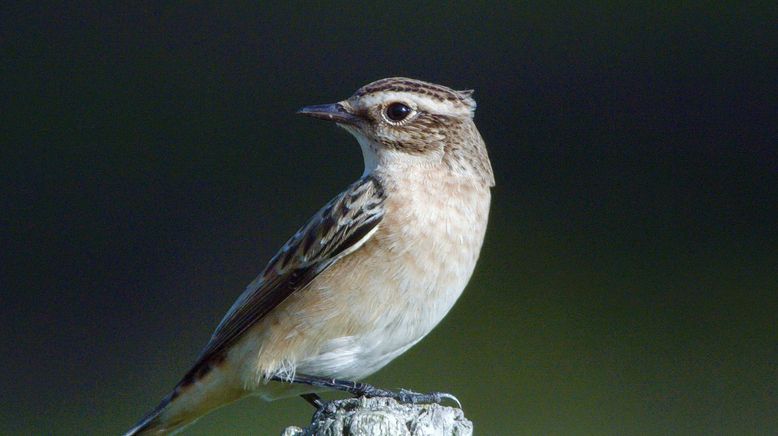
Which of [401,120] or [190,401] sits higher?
[401,120]

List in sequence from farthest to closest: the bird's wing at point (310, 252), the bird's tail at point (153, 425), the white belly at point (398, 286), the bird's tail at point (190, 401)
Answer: the bird's tail at point (153, 425), the bird's tail at point (190, 401), the bird's wing at point (310, 252), the white belly at point (398, 286)

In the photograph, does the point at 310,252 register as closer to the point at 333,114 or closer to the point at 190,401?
the point at 333,114

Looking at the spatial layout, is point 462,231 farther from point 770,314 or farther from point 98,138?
point 98,138

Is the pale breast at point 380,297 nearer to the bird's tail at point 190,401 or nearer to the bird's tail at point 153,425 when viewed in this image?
the bird's tail at point 190,401

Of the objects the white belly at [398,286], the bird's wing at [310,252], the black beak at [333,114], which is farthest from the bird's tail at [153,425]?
the black beak at [333,114]

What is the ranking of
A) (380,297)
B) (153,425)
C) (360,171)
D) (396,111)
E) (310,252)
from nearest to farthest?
1. (380,297)
2. (310,252)
3. (396,111)
4. (153,425)
5. (360,171)

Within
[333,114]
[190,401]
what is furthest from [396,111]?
[190,401]
